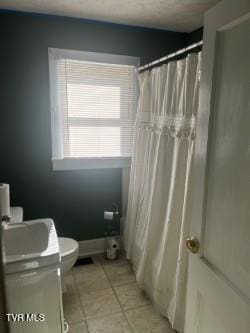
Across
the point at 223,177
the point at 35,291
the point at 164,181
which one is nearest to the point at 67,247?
the point at 35,291

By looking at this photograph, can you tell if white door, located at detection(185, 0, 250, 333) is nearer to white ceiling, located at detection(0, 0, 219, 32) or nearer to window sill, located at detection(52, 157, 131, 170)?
white ceiling, located at detection(0, 0, 219, 32)

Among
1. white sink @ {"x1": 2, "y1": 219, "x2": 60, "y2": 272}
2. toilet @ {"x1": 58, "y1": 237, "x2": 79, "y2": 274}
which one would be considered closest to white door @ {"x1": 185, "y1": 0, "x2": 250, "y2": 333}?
white sink @ {"x1": 2, "y1": 219, "x2": 60, "y2": 272}

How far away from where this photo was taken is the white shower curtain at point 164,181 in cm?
150

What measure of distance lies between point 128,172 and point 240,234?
5.94 feet

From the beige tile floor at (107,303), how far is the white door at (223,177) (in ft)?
2.66

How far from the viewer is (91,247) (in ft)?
8.59

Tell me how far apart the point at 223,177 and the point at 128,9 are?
175 centimetres

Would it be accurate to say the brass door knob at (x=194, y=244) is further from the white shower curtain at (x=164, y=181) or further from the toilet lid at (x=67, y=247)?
the toilet lid at (x=67, y=247)

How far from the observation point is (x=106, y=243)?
2.55 metres

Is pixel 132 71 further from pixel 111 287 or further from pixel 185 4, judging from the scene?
pixel 111 287

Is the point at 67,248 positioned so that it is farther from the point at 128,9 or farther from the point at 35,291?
the point at 128,9

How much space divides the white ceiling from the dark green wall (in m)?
0.11

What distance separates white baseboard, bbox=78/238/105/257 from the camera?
2.59 m

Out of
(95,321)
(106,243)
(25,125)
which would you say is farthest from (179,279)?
(25,125)
